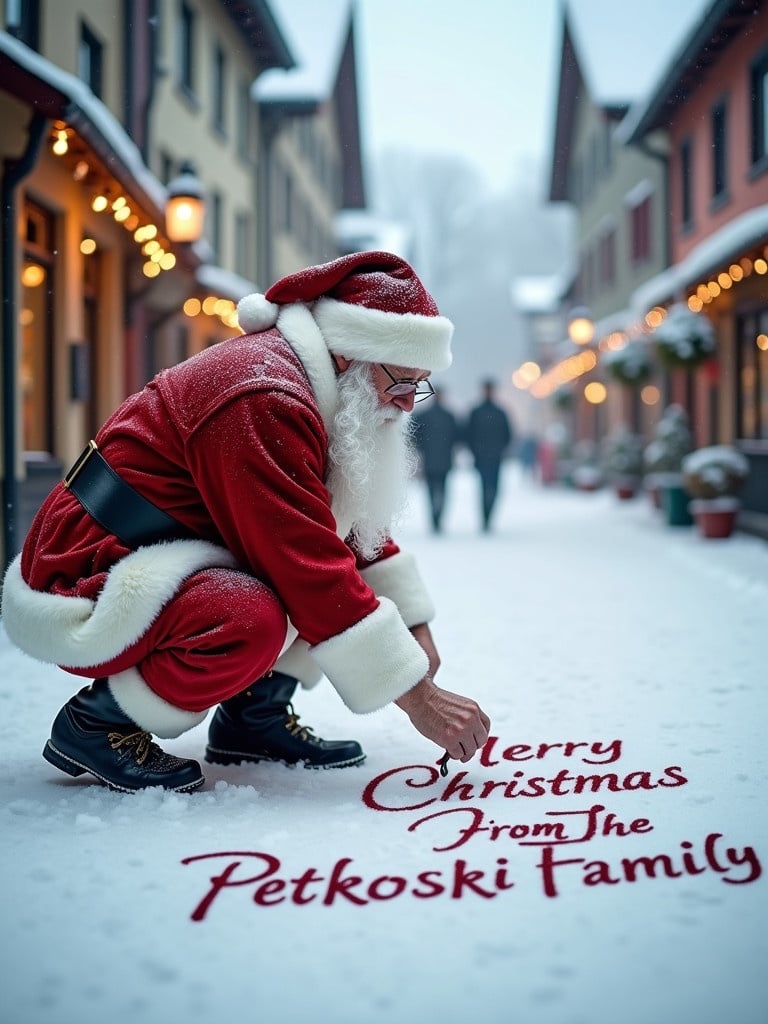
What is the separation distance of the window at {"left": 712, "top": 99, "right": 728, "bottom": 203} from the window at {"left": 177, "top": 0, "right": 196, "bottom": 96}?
7165 mm

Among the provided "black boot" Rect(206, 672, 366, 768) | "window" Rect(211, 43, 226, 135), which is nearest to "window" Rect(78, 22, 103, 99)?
"window" Rect(211, 43, 226, 135)

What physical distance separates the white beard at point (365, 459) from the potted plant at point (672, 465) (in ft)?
33.7

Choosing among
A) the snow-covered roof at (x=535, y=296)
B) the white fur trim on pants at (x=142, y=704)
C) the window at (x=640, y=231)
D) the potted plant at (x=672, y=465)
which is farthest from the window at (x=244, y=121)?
the snow-covered roof at (x=535, y=296)

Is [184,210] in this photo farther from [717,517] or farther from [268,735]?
[268,735]

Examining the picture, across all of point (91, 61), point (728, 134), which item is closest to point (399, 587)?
point (91, 61)

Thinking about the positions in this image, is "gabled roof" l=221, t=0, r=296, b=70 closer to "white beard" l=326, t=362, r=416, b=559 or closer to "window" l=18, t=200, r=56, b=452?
"window" l=18, t=200, r=56, b=452

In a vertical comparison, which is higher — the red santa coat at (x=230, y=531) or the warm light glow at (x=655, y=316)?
the warm light glow at (x=655, y=316)

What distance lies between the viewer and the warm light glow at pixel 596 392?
2523 centimetres

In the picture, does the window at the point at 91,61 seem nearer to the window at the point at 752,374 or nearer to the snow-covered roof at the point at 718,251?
the snow-covered roof at the point at 718,251

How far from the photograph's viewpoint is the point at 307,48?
21.3 m

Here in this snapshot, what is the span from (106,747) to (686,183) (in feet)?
51.3

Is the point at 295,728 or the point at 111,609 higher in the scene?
the point at 111,609

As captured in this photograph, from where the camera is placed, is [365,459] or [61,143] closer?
[365,459]

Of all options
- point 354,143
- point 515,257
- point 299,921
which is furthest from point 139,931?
point 515,257
